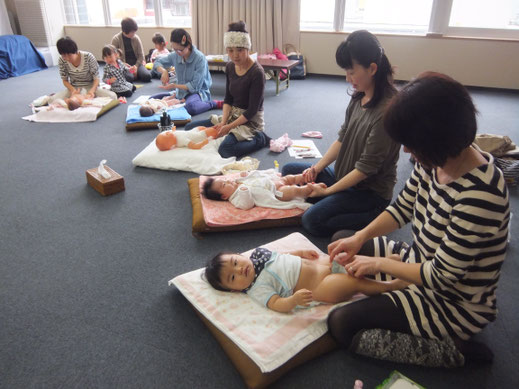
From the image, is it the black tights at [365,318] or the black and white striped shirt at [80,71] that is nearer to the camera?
the black tights at [365,318]

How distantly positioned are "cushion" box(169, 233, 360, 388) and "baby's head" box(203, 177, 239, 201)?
0.82 metres

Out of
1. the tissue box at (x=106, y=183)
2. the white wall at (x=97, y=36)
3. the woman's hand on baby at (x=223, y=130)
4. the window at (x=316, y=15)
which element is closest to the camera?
the tissue box at (x=106, y=183)

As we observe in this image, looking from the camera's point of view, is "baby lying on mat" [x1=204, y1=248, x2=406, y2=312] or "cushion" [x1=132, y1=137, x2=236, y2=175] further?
"cushion" [x1=132, y1=137, x2=236, y2=175]

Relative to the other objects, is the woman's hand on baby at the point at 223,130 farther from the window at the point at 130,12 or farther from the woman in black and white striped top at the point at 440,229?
the window at the point at 130,12

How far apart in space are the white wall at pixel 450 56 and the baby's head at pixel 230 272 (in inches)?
196

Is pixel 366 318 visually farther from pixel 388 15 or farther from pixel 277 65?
pixel 388 15

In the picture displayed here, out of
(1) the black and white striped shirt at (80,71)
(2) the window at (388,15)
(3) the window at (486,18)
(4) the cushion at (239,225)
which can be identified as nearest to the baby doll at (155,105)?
(1) the black and white striped shirt at (80,71)

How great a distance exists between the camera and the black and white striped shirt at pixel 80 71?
170 inches

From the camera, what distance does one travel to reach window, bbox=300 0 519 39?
526 cm

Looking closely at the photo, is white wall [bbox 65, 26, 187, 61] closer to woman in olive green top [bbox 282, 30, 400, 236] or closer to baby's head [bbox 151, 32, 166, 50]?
baby's head [bbox 151, 32, 166, 50]

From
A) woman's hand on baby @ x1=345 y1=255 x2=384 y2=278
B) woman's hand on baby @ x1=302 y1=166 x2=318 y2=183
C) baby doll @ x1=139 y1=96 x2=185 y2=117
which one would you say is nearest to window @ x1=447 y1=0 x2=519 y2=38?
baby doll @ x1=139 y1=96 x2=185 y2=117

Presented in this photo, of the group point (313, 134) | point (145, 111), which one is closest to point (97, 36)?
point (145, 111)

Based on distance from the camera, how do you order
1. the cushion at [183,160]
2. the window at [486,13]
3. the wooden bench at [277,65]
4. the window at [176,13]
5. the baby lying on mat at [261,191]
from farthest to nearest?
1. the window at [176,13]
2. the window at [486,13]
3. the wooden bench at [277,65]
4. the cushion at [183,160]
5. the baby lying on mat at [261,191]

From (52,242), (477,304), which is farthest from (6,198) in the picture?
(477,304)
